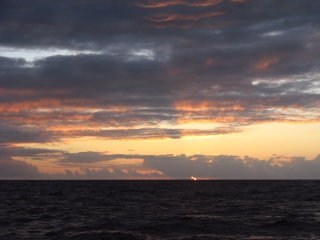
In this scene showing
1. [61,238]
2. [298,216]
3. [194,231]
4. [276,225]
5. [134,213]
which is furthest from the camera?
[134,213]

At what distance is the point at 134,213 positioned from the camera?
42.4 meters

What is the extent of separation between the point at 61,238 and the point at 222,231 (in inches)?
507

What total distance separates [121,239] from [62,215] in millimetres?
15903

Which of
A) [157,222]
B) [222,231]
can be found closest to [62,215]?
[157,222]

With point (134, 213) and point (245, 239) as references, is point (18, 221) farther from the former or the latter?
point (245, 239)

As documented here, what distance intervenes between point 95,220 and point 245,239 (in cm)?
1572

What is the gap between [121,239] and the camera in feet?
90.2

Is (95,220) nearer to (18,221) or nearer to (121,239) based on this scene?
(18,221)

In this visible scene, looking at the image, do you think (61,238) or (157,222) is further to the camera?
(157,222)

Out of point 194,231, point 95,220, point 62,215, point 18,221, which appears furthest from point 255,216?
point 18,221

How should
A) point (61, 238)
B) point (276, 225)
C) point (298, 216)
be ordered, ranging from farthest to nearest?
point (298, 216), point (276, 225), point (61, 238)

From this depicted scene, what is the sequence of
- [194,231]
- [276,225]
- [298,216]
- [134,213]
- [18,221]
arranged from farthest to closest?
1. [134,213]
2. [298,216]
3. [18,221]
4. [276,225]
5. [194,231]

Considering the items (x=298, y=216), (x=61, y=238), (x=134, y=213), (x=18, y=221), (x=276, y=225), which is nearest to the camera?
(x=61, y=238)

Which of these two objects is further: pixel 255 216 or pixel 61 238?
pixel 255 216
